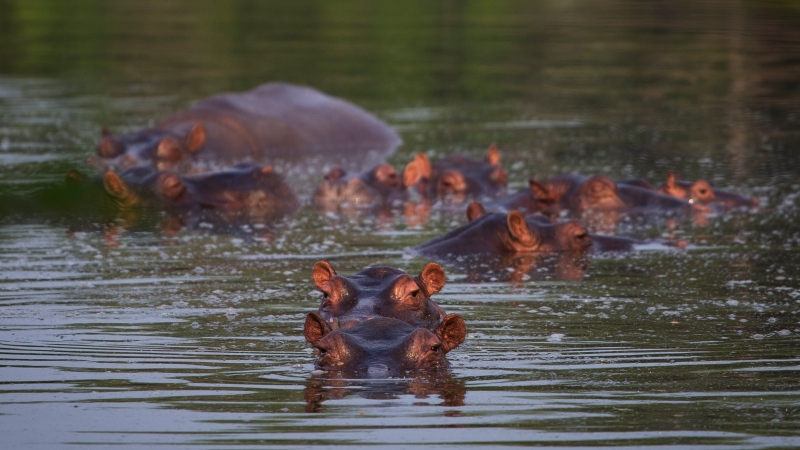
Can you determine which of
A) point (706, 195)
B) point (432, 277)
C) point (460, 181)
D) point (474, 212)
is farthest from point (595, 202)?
point (432, 277)

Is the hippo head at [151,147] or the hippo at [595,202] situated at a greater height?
the hippo at [595,202]

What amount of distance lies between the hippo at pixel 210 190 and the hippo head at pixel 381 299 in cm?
494

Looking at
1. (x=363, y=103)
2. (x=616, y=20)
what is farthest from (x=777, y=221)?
(x=616, y=20)

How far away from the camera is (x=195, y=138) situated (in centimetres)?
1399

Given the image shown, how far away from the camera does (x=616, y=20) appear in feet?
105

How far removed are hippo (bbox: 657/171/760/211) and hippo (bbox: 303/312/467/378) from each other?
18.5 feet

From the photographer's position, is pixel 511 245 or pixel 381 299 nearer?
pixel 381 299

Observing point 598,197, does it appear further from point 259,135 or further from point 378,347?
point 378,347

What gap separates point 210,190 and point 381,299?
545 centimetres

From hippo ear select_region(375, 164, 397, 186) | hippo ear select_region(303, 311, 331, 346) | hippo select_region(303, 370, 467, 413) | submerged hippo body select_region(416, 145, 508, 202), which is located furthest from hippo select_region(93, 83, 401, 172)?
hippo select_region(303, 370, 467, 413)

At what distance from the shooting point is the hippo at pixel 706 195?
11086 millimetres

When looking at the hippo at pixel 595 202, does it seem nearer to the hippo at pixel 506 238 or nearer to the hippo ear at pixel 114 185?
the hippo at pixel 506 238

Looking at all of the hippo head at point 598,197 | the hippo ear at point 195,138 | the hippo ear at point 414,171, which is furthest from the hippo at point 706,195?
the hippo ear at point 195,138

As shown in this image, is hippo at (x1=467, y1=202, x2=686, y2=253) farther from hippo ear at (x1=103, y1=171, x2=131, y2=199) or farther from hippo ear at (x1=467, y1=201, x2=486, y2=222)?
hippo ear at (x1=103, y1=171, x2=131, y2=199)
